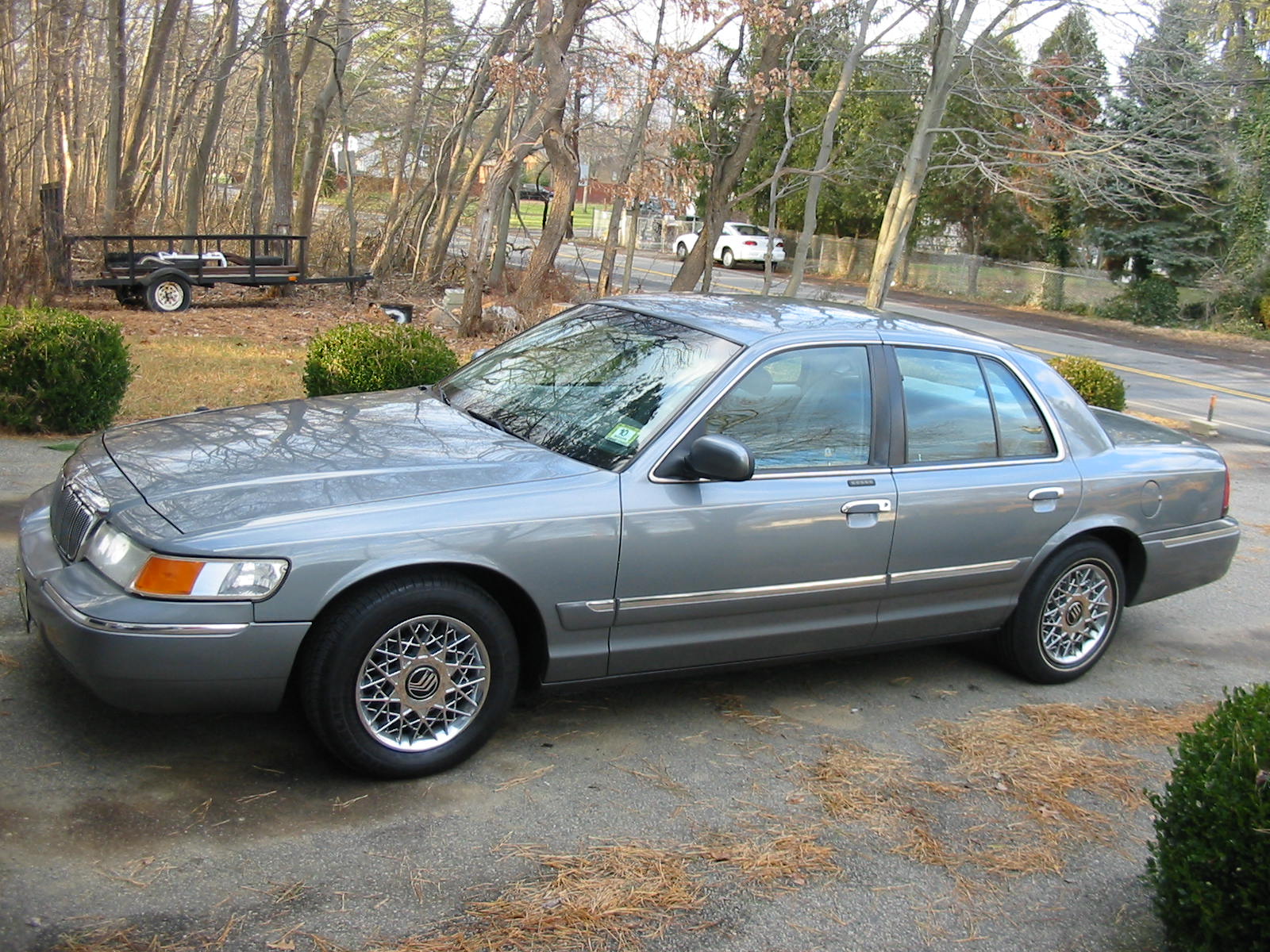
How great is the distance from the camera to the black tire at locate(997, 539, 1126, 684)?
5.25m

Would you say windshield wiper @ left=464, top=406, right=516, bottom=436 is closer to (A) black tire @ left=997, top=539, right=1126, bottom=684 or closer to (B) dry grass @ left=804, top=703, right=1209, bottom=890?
(B) dry grass @ left=804, top=703, right=1209, bottom=890

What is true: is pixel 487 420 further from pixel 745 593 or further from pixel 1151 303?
pixel 1151 303

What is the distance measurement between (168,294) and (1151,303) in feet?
78.7

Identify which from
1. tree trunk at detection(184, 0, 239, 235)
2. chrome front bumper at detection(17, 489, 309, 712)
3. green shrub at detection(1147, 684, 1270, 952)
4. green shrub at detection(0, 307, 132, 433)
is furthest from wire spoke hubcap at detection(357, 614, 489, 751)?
tree trunk at detection(184, 0, 239, 235)

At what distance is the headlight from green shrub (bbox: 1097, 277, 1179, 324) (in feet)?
98.5

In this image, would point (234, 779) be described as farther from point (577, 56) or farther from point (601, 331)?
point (577, 56)

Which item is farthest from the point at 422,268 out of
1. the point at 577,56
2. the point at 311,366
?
the point at 311,366

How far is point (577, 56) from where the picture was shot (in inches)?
661

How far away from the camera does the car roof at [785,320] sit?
4863mm

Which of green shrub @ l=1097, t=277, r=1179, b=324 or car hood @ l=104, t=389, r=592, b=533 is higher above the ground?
green shrub @ l=1097, t=277, r=1179, b=324

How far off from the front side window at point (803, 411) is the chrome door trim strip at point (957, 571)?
0.50 meters

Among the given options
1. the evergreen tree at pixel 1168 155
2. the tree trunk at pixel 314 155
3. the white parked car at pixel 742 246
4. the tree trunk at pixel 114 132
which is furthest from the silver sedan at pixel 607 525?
the white parked car at pixel 742 246

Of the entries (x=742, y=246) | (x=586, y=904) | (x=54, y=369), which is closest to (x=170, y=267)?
(x=54, y=369)

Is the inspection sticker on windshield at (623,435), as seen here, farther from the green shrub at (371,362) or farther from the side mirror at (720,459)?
the green shrub at (371,362)
